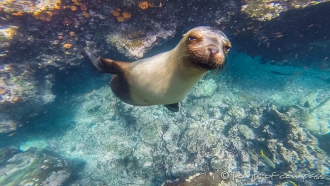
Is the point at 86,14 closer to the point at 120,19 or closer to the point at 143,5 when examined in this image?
the point at 120,19

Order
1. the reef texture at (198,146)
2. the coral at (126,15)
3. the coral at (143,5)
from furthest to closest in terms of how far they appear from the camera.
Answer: the reef texture at (198,146) < the coral at (126,15) < the coral at (143,5)

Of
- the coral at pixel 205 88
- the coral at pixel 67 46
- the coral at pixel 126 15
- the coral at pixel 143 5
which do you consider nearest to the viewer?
the coral at pixel 143 5

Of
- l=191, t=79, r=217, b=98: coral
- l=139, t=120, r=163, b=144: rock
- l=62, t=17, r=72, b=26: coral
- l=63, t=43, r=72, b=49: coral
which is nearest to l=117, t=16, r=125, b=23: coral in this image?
l=62, t=17, r=72, b=26: coral

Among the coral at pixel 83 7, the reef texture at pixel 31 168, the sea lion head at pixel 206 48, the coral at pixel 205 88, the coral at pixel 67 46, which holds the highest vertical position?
the coral at pixel 83 7

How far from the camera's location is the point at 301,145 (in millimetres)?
6168

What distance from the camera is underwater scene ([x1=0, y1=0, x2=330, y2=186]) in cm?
467

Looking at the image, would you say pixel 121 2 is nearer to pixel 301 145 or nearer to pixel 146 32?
pixel 146 32

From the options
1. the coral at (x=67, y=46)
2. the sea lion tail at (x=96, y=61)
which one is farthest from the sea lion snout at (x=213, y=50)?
the coral at (x=67, y=46)

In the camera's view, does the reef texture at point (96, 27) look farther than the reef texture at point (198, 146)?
No

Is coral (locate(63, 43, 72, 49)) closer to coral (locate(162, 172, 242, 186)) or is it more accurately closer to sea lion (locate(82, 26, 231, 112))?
sea lion (locate(82, 26, 231, 112))

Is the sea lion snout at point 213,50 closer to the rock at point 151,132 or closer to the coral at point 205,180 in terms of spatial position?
the coral at point 205,180

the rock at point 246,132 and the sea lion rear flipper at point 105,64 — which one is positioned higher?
the sea lion rear flipper at point 105,64

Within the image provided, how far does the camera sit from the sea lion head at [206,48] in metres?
1.47

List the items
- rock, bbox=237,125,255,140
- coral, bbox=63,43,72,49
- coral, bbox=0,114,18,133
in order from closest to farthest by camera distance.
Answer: coral, bbox=63,43,72,49
coral, bbox=0,114,18,133
rock, bbox=237,125,255,140
